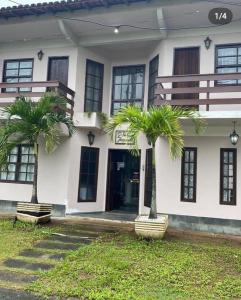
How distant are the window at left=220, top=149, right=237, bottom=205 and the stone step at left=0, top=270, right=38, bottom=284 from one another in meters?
5.85

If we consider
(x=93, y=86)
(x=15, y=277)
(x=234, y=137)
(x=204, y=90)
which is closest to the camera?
(x=15, y=277)

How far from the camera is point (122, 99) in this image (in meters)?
11.7

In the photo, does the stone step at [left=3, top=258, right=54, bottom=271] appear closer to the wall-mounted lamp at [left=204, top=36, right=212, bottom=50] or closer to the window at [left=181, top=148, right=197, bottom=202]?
the window at [left=181, top=148, right=197, bottom=202]

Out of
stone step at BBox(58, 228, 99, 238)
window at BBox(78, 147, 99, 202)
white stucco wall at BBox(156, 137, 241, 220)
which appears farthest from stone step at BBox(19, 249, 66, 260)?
window at BBox(78, 147, 99, 202)

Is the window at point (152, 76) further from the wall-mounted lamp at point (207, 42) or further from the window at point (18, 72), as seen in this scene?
the window at point (18, 72)

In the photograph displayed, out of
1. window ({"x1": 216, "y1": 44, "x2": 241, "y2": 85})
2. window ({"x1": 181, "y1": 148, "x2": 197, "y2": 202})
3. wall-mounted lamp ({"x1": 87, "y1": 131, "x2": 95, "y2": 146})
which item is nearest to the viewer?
window ({"x1": 181, "y1": 148, "x2": 197, "y2": 202})

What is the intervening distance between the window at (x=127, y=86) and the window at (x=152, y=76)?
464 millimetres

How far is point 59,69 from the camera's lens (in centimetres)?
1126

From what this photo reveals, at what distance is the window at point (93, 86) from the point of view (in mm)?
11281

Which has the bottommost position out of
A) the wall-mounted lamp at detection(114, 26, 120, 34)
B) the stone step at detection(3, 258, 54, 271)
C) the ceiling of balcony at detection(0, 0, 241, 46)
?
the stone step at detection(3, 258, 54, 271)

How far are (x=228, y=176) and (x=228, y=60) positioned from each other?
3.48 metres

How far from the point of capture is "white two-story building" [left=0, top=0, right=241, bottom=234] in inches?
361

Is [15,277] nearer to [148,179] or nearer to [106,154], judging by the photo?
[148,179]

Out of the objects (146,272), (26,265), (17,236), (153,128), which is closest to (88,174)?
(17,236)
